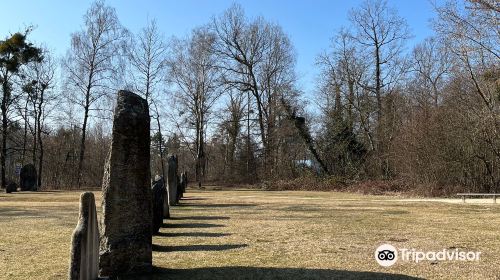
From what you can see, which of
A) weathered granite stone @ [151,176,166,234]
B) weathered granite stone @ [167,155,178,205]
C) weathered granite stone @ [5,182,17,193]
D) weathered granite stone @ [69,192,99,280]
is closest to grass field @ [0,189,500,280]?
weathered granite stone @ [151,176,166,234]

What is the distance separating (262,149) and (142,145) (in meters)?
39.1

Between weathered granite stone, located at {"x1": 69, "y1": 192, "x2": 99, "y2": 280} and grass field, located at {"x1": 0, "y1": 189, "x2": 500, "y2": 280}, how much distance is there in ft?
3.18

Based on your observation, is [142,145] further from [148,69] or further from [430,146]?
[148,69]

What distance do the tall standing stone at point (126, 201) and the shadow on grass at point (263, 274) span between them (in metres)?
0.42

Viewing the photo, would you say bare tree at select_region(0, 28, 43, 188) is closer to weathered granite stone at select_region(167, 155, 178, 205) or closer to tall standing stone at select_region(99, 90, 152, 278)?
weathered granite stone at select_region(167, 155, 178, 205)

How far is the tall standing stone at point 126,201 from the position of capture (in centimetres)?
652

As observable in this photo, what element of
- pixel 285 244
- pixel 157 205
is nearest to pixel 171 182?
pixel 157 205

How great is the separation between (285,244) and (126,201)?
3474 millimetres

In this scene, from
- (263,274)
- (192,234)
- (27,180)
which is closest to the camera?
(263,274)

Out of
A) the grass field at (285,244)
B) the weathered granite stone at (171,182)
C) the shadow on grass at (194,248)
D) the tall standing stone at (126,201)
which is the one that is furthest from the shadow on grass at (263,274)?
the weathered granite stone at (171,182)

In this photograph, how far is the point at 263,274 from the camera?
6.50 metres

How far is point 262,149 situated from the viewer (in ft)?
151

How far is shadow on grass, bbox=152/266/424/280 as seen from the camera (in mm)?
6266

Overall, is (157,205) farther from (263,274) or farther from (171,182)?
(171,182)
